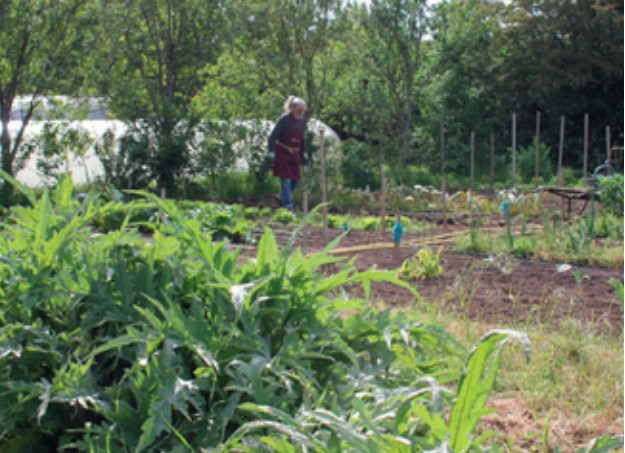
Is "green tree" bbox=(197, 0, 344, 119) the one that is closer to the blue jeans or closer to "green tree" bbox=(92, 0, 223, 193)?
"green tree" bbox=(92, 0, 223, 193)

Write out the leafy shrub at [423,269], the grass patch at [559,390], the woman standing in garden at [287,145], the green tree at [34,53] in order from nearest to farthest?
the grass patch at [559,390] → the leafy shrub at [423,269] → the woman standing in garden at [287,145] → the green tree at [34,53]

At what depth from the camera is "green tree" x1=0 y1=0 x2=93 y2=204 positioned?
43.3 ft

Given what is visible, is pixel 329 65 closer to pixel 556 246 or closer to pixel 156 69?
pixel 156 69

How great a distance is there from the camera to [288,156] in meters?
12.1

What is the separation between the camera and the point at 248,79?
1759 centimetres

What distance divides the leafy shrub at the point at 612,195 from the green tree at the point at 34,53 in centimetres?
861

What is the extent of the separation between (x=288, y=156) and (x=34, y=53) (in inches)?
183

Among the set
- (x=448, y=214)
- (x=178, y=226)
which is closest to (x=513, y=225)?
(x=448, y=214)

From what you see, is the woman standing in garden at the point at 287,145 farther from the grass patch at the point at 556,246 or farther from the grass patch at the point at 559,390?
the grass patch at the point at 559,390

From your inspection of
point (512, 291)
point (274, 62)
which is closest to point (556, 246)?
point (512, 291)

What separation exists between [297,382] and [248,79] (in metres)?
16.0

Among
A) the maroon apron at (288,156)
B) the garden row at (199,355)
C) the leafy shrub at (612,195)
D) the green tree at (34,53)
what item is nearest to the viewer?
the garden row at (199,355)

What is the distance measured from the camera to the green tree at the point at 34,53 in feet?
43.3

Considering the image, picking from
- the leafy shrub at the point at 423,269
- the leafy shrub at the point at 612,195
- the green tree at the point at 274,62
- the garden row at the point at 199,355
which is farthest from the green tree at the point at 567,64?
the garden row at the point at 199,355
